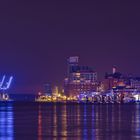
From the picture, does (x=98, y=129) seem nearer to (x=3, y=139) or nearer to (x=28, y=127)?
(x=28, y=127)

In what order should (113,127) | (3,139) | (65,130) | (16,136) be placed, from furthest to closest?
(113,127) → (65,130) → (16,136) → (3,139)

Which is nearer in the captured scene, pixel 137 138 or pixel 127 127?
pixel 137 138

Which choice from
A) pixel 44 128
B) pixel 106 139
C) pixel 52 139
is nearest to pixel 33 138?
pixel 52 139

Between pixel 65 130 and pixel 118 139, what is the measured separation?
8586 millimetres

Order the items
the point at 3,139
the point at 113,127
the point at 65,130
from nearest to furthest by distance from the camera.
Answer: the point at 3,139
the point at 65,130
the point at 113,127

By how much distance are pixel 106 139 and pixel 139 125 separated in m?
14.6

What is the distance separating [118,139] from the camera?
47062mm

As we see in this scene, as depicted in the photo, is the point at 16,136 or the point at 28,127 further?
the point at 28,127

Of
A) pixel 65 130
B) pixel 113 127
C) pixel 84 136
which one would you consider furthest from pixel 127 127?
pixel 84 136

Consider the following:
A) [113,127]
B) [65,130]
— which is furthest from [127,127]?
[65,130]

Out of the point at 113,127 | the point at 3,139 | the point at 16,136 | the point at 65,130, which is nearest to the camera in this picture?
the point at 3,139

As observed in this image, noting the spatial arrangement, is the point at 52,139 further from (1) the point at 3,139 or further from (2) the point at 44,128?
(2) the point at 44,128

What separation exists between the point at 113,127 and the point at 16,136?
36.6 feet

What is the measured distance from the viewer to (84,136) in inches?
1937
